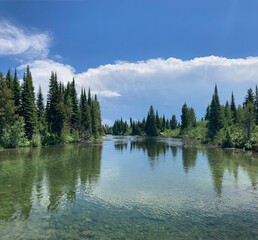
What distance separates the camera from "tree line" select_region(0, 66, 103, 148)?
54688 mm

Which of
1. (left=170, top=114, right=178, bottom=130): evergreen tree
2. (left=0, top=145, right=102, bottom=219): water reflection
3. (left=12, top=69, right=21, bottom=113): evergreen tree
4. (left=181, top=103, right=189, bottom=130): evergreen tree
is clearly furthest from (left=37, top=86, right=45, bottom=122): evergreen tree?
(left=170, top=114, right=178, bottom=130): evergreen tree

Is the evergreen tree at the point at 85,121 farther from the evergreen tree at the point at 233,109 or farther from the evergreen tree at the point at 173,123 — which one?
the evergreen tree at the point at 173,123

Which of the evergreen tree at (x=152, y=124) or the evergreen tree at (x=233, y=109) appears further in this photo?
the evergreen tree at (x=152, y=124)

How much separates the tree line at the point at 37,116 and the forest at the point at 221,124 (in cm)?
4152

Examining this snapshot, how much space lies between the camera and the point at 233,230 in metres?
12.6

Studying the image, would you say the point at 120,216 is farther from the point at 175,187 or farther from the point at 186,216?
the point at 175,187

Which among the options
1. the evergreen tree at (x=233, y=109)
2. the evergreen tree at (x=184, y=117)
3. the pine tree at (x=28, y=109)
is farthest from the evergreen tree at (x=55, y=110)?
the evergreen tree at (x=184, y=117)

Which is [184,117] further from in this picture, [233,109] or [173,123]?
[233,109]

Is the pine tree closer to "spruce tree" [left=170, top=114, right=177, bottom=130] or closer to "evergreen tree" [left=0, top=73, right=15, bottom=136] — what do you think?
"evergreen tree" [left=0, top=73, right=15, bottom=136]

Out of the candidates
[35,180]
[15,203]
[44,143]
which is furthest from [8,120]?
[15,203]

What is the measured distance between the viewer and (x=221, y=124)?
3292 inches

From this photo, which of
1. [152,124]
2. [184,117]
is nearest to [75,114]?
[184,117]

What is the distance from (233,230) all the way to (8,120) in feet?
172

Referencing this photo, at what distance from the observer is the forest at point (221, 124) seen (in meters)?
65.0
